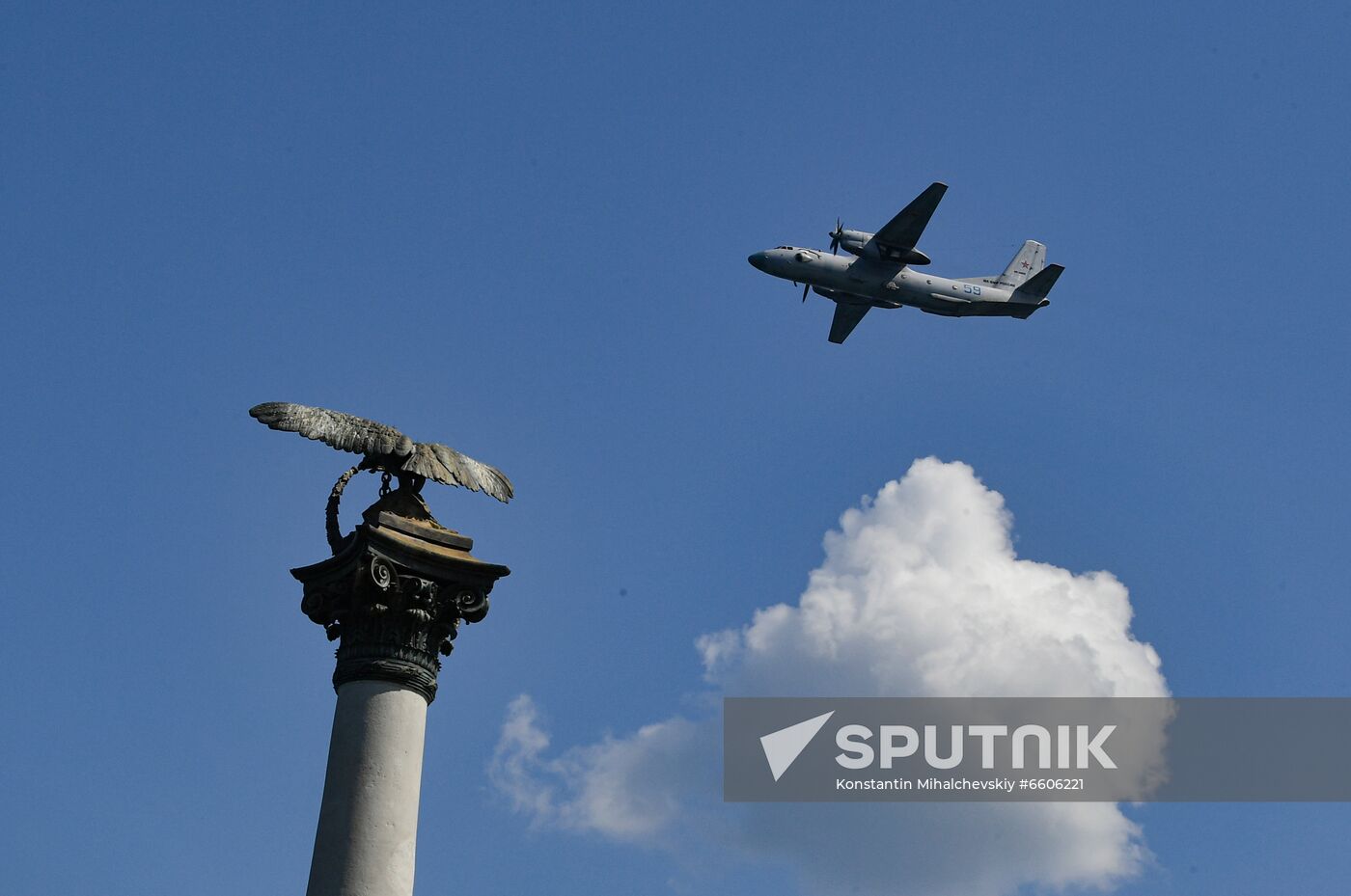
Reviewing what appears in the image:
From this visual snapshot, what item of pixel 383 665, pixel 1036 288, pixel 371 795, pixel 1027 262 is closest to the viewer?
pixel 371 795

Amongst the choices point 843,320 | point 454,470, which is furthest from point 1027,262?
point 454,470

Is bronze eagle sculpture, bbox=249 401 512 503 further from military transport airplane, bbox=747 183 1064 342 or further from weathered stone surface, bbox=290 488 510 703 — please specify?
military transport airplane, bbox=747 183 1064 342

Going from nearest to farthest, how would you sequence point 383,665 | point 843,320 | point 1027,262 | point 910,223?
point 383,665 → point 910,223 → point 843,320 → point 1027,262

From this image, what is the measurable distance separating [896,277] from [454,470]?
6232 cm

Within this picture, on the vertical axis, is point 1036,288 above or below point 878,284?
above

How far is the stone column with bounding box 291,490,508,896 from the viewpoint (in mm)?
17750

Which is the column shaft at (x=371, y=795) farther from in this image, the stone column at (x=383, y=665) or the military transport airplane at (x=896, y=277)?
the military transport airplane at (x=896, y=277)

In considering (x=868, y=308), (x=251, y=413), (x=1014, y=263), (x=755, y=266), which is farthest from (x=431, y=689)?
(x=1014, y=263)

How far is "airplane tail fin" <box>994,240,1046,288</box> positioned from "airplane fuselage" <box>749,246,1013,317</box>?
47.0 ft

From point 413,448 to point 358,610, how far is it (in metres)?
2.08

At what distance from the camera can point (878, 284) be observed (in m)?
80.3

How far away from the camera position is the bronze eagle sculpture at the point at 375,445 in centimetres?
1955

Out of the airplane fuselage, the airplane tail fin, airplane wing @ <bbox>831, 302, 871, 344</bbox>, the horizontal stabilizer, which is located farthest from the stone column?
the airplane tail fin

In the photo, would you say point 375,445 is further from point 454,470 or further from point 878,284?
point 878,284
